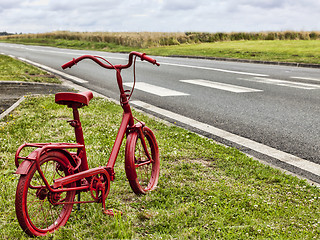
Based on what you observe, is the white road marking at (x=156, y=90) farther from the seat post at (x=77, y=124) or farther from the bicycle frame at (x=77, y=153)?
the seat post at (x=77, y=124)

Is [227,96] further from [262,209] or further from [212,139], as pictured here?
[262,209]

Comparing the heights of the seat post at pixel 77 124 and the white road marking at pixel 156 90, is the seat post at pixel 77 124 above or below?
above

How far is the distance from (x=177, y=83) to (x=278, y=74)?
4.39 metres

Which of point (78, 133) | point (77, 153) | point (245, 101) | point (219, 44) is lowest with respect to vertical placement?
point (245, 101)

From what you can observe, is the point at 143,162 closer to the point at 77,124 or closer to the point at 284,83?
the point at 77,124

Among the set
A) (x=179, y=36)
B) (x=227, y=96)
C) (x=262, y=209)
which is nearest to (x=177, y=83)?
(x=227, y=96)

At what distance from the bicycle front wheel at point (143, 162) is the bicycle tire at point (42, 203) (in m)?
0.59

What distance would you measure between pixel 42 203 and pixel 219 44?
28487 mm

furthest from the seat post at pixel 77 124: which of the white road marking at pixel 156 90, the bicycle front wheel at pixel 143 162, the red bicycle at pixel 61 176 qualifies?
the white road marking at pixel 156 90

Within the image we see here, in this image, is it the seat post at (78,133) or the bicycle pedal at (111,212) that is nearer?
the seat post at (78,133)

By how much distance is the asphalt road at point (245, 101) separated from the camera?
5.25 m

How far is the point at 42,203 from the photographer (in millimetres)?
2748

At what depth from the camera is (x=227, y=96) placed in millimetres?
8617

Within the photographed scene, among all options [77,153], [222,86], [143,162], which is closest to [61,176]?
[77,153]
